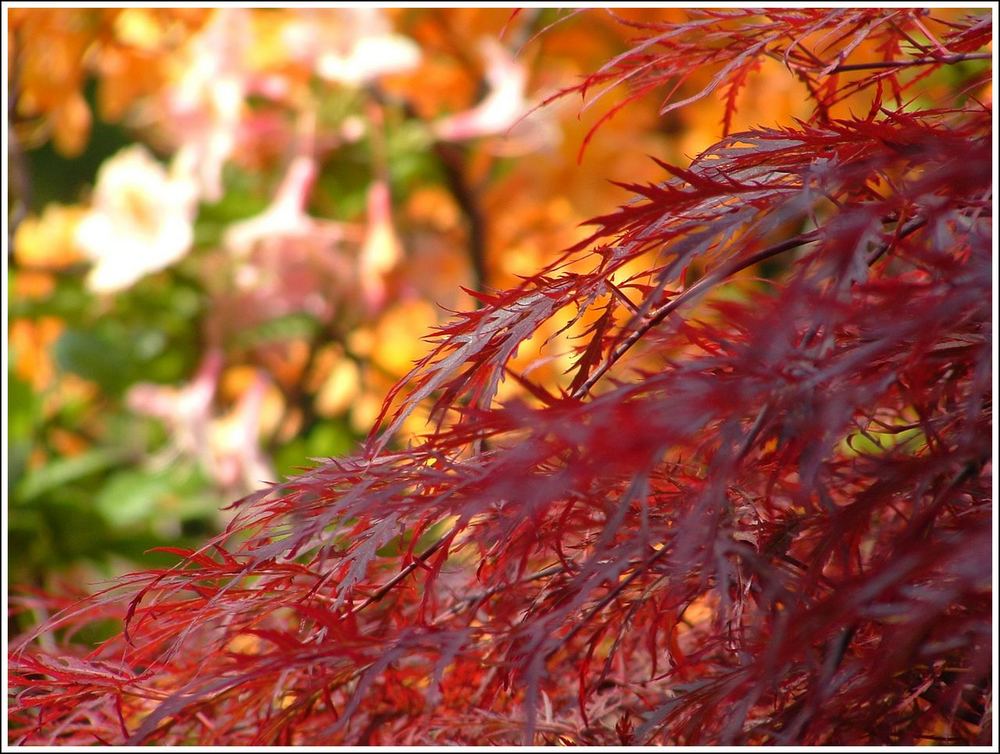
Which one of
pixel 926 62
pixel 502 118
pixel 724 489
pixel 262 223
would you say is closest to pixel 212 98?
pixel 262 223

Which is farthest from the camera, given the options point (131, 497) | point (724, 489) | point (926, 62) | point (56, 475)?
point (131, 497)

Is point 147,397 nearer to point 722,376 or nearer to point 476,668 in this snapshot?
point 476,668

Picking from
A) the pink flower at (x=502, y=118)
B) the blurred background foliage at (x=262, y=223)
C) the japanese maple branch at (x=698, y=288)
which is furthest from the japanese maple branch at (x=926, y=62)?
the pink flower at (x=502, y=118)

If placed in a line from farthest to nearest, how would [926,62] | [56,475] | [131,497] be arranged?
[131,497], [56,475], [926,62]

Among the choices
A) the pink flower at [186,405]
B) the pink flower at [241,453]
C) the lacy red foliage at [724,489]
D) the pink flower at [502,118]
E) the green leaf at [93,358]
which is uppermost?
the pink flower at [502,118]

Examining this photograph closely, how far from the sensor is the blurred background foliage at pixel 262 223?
1.58 metres

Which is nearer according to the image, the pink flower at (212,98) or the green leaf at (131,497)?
the green leaf at (131,497)

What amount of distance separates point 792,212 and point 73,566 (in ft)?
4.19

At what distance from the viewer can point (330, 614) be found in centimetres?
45

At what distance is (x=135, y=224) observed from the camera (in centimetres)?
161

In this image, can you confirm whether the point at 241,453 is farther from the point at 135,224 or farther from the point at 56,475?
the point at 135,224

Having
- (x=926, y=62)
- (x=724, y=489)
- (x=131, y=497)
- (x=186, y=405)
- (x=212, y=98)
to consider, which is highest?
(x=212, y=98)

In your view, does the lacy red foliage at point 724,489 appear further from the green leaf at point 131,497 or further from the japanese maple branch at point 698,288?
the green leaf at point 131,497

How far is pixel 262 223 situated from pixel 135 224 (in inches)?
7.5
